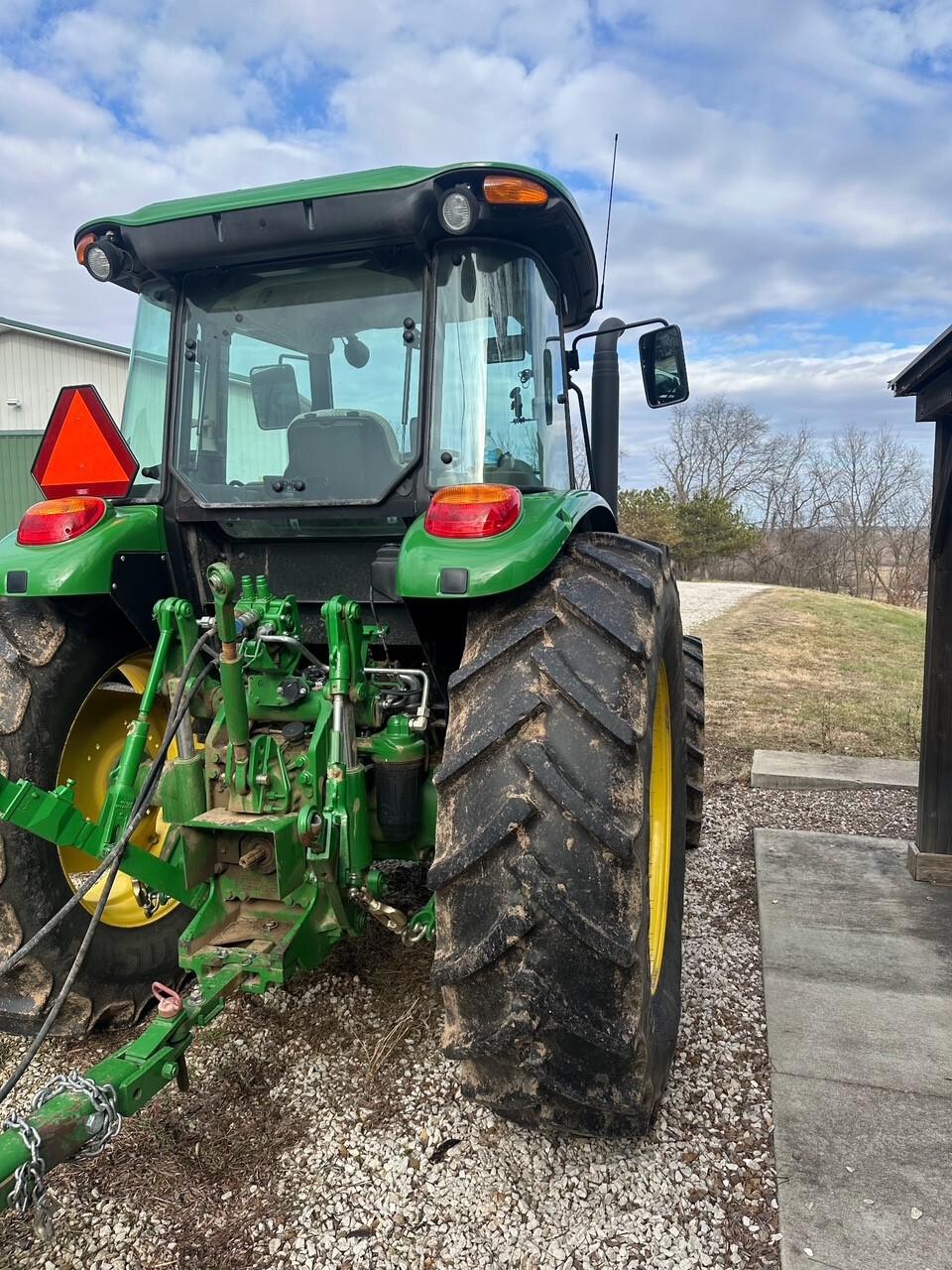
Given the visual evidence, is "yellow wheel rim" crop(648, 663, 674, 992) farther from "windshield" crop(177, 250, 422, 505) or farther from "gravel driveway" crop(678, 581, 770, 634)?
"gravel driveway" crop(678, 581, 770, 634)

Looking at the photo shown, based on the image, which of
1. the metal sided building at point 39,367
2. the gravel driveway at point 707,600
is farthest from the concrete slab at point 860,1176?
the metal sided building at point 39,367

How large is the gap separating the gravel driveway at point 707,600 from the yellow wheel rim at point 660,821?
11.2 m

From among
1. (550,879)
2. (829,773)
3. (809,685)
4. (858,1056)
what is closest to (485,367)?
(550,879)

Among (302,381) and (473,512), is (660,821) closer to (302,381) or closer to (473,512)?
(473,512)

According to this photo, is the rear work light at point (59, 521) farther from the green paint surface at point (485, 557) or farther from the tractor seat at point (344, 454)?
the green paint surface at point (485, 557)

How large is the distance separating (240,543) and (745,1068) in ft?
7.36

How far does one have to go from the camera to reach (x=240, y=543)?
110 inches

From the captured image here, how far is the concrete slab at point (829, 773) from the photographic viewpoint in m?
5.49

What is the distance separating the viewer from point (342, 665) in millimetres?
2260

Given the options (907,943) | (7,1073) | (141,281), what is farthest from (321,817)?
(907,943)

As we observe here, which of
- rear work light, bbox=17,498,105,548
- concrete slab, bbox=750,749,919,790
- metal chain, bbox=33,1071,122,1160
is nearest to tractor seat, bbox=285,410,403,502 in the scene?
rear work light, bbox=17,498,105,548

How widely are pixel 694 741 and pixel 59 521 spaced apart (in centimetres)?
286

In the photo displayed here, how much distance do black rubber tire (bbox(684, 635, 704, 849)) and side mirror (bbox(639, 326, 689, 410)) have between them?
122 cm

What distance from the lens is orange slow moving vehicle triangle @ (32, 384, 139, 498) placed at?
2.44 metres
